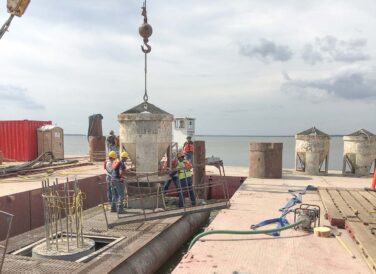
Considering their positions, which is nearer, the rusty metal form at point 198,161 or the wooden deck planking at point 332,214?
the wooden deck planking at point 332,214

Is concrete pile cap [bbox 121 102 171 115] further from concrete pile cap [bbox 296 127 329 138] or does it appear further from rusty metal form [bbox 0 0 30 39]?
concrete pile cap [bbox 296 127 329 138]

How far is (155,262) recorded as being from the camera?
9156mm

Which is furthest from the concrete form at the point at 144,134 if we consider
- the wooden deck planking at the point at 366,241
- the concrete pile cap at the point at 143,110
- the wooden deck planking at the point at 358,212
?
the wooden deck planking at the point at 366,241

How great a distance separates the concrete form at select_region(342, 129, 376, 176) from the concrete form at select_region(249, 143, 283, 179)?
13.6 feet

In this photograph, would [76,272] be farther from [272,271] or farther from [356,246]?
[356,246]

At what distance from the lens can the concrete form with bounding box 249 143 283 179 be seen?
15109mm

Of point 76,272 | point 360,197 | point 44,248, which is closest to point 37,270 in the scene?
point 76,272

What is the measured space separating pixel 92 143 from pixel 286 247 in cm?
1870

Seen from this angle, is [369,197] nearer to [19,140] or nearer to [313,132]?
[313,132]

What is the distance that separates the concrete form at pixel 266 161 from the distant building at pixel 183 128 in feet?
35.1

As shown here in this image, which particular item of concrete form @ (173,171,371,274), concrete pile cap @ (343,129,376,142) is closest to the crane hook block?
concrete form @ (173,171,371,274)

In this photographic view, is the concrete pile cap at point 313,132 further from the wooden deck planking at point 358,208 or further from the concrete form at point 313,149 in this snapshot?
the wooden deck planking at point 358,208

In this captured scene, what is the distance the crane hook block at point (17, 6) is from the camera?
45.4 ft

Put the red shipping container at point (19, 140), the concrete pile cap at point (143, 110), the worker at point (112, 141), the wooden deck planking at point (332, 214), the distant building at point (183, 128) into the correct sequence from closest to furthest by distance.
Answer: the wooden deck planking at point (332, 214), the concrete pile cap at point (143, 110), the worker at point (112, 141), the red shipping container at point (19, 140), the distant building at point (183, 128)
